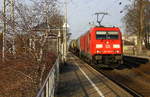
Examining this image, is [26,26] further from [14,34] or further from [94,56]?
[94,56]

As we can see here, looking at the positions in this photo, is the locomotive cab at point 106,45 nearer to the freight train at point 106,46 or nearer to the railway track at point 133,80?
the freight train at point 106,46

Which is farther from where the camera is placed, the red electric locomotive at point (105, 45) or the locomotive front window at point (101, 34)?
the locomotive front window at point (101, 34)

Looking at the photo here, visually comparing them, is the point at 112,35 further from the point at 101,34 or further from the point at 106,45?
the point at 106,45

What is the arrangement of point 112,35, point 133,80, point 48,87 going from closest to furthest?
point 48,87 → point 133,80 → point 112,35

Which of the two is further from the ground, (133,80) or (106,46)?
(106,46)

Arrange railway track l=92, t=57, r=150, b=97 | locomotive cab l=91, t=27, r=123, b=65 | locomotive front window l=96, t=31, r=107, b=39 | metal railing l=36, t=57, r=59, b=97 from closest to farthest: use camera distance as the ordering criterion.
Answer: metal railing l=36, t=57, r=59, b=97 < railway track l=92, t=57, r=150, b=97 < locomotive cab l=91, t=27, r=123, b=65 < locomotive front window l=96, t=31, r=107, b=39

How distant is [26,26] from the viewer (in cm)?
784

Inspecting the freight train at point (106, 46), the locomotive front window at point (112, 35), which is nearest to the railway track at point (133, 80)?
the freight train at point (106, 46)

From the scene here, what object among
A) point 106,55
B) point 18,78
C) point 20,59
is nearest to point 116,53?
point 106,55

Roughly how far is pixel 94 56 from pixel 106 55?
37.3 inches

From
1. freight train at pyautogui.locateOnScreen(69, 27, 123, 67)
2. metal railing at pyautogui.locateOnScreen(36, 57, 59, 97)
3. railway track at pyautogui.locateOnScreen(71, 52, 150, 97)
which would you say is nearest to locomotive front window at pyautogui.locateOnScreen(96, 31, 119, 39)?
freight train at pyautogui.locateOnScreen(69, 27, 123, 67)

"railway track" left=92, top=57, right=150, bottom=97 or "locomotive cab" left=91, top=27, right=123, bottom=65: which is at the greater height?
"locomotive cab" left=91, top=27, right=123, bottom=65

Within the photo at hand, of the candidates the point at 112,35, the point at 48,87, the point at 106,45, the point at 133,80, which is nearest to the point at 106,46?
the point at 106,45

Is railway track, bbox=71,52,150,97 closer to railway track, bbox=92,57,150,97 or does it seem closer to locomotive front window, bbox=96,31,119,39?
railway track, bbox=92,57,150,97
